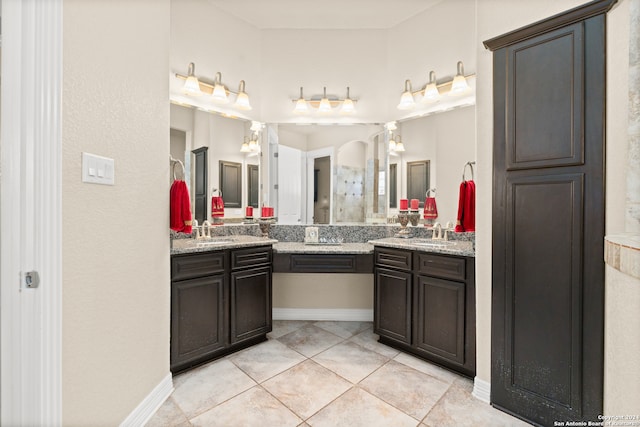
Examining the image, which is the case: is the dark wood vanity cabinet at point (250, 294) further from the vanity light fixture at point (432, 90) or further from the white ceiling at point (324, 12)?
the white ceiling at point (324, 12)

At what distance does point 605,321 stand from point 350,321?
6.80 ft

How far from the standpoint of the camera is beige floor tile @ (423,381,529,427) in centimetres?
159

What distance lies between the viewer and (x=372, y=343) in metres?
2.54

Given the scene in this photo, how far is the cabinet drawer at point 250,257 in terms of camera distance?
7.51 ft

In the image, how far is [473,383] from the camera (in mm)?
1938

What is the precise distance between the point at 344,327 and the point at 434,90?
A: 8.04 feet

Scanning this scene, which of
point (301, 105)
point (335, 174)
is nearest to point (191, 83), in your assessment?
point (301, 105)

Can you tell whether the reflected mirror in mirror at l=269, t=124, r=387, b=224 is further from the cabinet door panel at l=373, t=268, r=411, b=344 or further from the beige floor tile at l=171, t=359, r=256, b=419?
the beige floor tile at l=171, t=359, r=256, b=419

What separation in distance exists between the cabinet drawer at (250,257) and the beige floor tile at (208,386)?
0.74 m

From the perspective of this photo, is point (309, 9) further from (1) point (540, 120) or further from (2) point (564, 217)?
(2) point (564, 217)

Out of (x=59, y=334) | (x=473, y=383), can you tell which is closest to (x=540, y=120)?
(x=473, y=383)

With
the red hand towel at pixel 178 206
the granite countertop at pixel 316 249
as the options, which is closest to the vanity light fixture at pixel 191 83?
the red hand towel at pixel 178 206

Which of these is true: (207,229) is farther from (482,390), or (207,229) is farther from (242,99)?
(482,390)

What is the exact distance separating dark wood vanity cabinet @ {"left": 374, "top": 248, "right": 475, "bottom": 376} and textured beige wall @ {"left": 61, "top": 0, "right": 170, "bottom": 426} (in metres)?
1.67
